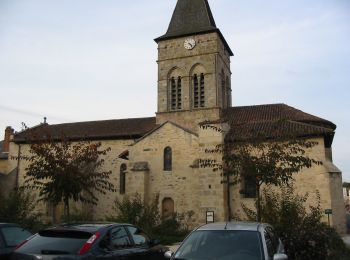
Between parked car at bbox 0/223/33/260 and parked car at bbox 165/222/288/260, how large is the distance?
3431 mm

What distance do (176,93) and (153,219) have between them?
44.1 ft

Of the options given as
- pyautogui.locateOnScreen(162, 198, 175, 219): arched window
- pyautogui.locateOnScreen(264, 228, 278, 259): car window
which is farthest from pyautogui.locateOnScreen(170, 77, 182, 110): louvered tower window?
pyautogui.locateOnScreen(264, 228, 278, 259): car window

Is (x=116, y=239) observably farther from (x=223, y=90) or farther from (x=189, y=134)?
(x=223, y=90)

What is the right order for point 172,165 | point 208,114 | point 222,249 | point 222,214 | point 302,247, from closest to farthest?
1. point 222,249
2. point 302,247
3. point 222,214
4. point 172,165
5. point 208,114

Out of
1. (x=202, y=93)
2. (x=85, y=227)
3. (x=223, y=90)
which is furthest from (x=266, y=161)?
(x=223, y=90)

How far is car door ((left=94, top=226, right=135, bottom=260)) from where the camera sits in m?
6.57

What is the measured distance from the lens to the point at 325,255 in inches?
380

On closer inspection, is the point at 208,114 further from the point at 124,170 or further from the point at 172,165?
the point at 124,170

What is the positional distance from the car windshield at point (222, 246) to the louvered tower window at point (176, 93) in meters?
23.1

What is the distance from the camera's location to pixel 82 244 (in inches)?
249

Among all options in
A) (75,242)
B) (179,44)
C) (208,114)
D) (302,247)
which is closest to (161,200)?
(208,114)

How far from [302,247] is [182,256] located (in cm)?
459

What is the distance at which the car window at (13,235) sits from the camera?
26.7 ft

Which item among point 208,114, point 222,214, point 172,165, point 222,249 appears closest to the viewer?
point 222,249
